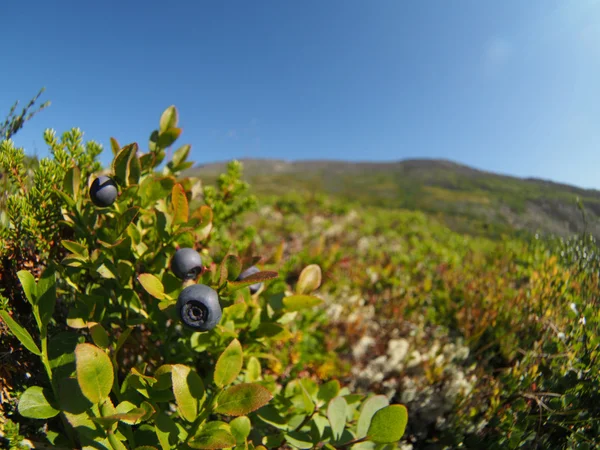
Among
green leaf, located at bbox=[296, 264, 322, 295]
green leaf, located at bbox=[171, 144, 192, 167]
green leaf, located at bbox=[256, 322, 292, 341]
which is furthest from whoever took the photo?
green leaf, located at bbox=[171, 144, 192, 167]

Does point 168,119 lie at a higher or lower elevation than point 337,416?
higher

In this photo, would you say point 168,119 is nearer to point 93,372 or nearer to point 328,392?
point 93,372

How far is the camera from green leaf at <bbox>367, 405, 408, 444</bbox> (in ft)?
3.30

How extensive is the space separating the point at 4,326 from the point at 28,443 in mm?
352

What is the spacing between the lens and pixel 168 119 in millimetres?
1396

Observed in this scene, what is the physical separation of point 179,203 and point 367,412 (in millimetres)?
970

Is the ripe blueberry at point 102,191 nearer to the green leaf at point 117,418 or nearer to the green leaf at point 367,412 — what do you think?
the green leaf at point 117,418

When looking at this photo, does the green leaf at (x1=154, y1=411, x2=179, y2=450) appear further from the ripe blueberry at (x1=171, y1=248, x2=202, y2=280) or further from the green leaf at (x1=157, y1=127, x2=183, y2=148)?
the green leaf at (x1=157, y1=127, x2=183, y2=148)

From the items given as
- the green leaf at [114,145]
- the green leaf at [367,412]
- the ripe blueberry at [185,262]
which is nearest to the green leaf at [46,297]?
the ripe blueberry at [185,262]

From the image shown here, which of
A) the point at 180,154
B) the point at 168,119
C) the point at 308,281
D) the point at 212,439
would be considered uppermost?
the point at 168,119

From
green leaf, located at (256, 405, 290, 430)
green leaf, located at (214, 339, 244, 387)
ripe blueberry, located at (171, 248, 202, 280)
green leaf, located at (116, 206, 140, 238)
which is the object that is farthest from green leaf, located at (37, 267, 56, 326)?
green leaf, located at (256, 405, 290, 430)

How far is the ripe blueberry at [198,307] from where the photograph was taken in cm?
85

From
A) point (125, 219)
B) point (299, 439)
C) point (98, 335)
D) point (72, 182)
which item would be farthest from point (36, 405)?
point (299, 439)

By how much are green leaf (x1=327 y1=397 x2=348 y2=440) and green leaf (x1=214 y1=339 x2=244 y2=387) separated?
0.39 m
